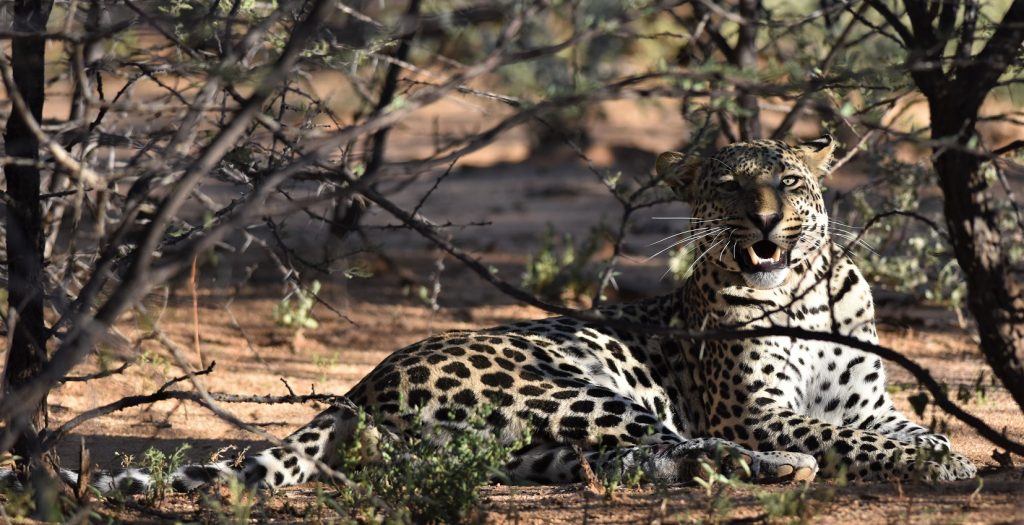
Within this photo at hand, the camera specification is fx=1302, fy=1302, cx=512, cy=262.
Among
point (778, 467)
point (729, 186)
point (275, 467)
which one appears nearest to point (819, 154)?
point (729, 186)

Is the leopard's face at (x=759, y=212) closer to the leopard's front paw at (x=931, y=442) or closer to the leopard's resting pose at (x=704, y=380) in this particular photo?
the leopard's resting pose at (x=704, y=380)

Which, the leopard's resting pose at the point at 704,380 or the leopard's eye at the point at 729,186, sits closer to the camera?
the leopard's resting pose at the point at 704,380

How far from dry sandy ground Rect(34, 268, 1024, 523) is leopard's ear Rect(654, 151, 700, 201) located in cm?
148

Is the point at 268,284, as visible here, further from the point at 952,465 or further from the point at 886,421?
the point at 952,465

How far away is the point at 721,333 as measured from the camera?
3.71m

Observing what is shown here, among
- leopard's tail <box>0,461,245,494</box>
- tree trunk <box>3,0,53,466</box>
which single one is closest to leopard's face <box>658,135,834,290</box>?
leopard's tail <box>0,461,245,494</box>

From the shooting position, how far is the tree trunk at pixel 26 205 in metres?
4.25

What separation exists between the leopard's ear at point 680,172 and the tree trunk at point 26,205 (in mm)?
2686

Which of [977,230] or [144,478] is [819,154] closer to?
[977,230]

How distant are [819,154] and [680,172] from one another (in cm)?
63

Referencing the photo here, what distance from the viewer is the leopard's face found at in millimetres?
5430

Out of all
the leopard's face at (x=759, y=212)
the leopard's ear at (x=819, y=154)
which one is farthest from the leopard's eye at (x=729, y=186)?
the leopard's ear at (x=819, y=154)

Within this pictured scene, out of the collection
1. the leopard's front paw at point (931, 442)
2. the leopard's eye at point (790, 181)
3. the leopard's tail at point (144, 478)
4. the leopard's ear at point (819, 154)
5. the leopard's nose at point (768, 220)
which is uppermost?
the leopard's ear at point (819, 154)

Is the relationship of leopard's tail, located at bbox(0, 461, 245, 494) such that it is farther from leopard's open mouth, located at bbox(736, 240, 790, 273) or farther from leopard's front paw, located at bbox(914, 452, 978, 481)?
→ leopard's front paw, located at bbox(914, 452, 978, 481)
